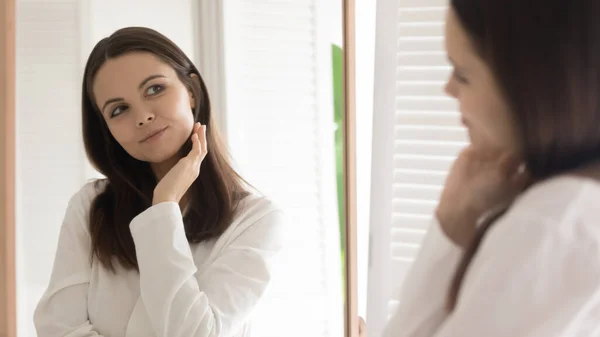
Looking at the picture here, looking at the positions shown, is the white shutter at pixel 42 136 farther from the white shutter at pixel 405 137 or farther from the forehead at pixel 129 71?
the white shutter at pixel 405 137

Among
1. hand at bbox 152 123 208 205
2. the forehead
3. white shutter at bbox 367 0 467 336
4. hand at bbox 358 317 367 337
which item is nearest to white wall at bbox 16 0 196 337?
the forehead

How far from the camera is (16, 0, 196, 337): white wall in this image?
112 centimetres

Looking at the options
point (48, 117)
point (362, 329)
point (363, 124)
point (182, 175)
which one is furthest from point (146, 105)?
point (362, 329)

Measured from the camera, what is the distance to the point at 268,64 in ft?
3.68

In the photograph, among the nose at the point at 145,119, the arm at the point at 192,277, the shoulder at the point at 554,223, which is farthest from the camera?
the nose at the point at 145,119

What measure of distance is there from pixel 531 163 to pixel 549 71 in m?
0.08

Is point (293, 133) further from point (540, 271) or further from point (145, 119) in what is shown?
point (540, 271)

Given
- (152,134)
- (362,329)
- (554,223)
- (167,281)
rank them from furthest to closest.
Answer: (362,329) < (152,134) < (167,281) < (554,223)

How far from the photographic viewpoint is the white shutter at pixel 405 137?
3.41ft

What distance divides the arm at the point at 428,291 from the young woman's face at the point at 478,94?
0.12 meters

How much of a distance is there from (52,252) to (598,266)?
0.94 meters

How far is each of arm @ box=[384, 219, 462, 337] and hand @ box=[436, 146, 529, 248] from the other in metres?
0.02

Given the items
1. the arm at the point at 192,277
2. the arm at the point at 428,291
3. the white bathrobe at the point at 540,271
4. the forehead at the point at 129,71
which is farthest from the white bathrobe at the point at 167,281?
the white bathrobe at the point at 540,271

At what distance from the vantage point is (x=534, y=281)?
52 centimetres
